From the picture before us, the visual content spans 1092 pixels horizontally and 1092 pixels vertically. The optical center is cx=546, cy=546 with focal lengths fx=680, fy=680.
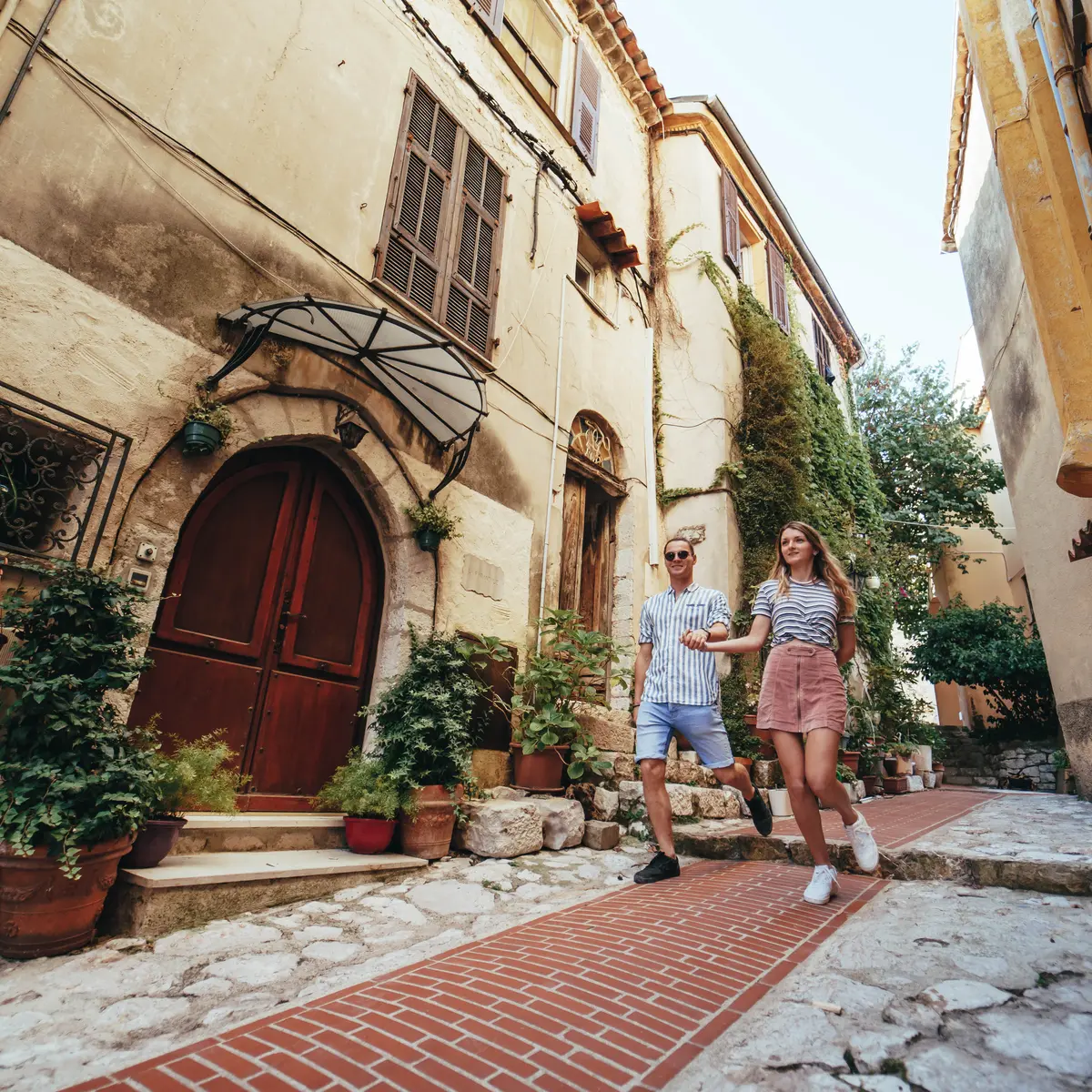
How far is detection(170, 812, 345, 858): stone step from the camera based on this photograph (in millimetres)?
3357

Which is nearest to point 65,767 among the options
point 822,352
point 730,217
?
point 730,217

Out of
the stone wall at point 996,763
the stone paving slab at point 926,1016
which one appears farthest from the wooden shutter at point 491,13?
the stone wall at point 996,763

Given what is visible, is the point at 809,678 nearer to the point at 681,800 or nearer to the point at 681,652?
the point at 681,652

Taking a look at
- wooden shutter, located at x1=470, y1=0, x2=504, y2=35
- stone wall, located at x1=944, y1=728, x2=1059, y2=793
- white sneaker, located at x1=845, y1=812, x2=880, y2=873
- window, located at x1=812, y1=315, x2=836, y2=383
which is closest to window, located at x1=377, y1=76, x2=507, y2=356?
wooden shutter, located at x1=470, y1=0, x2=504, y2=35

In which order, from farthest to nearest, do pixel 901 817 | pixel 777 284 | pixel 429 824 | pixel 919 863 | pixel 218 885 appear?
pixel 777 284 < pixel 901 817 < pixel 429 824 < pixel 919 863 < pixel 218 885

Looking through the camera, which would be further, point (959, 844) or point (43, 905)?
point (959, 844)

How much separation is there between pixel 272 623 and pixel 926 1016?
3.92 m

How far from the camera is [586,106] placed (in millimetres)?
8695

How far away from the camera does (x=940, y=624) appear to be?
12.8m

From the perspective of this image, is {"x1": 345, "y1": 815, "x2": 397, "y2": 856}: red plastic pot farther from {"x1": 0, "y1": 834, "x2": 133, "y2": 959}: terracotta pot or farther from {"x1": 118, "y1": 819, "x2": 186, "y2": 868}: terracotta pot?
{"x1": 0, "y1": 834, "x2": 133, "y2": 959}: terracotta pot

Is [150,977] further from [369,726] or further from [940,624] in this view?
[940,624]

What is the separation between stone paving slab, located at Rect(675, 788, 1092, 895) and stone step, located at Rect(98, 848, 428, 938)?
2044mm

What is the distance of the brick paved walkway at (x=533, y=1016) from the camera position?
61.0 inches

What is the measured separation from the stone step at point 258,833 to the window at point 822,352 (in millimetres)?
11598
